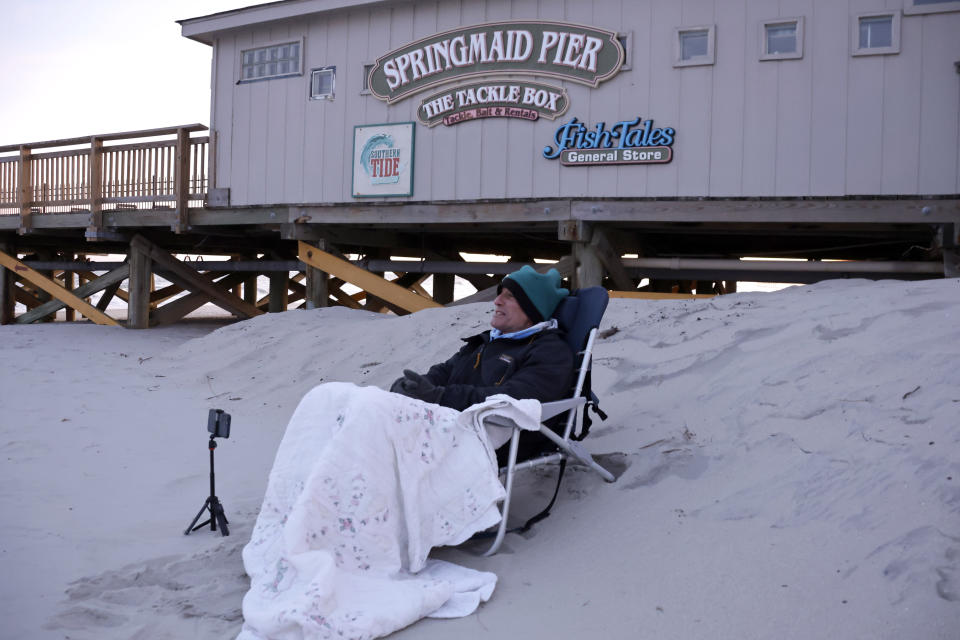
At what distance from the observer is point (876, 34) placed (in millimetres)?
8008

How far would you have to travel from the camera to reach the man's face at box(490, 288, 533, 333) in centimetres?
398

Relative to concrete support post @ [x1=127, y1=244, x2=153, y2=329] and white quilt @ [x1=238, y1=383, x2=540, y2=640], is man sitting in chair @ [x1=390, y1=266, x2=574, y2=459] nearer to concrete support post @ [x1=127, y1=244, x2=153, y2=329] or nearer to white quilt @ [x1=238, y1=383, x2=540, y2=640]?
white quilt @ [x1=238, y1=383, x2=540, y2=640]

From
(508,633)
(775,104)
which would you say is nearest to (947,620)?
(508,633)

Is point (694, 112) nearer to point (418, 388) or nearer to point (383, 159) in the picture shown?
point (383, 159)

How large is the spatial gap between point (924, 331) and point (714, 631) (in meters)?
2.36

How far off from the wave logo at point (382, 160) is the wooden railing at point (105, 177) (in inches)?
97.2

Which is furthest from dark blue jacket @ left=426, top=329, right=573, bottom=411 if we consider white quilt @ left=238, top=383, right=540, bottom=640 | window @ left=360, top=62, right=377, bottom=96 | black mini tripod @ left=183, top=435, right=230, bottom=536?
window @ left=360, top=62, right=377, bottom=96

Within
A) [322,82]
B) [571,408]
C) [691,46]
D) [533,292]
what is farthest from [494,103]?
[571,408]

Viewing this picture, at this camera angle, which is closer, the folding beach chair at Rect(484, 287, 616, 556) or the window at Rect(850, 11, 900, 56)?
the folding beach chair at Rect(484, 287, 616, 556)

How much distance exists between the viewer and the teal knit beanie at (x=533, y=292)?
13.0ft

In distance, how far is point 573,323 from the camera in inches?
162

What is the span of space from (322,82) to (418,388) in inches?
313

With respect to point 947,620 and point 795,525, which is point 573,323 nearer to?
point 795,525

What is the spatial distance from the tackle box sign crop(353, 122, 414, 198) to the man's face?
6220mm
